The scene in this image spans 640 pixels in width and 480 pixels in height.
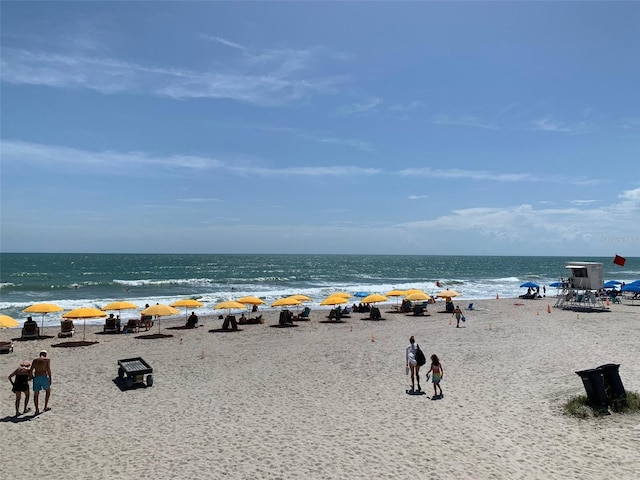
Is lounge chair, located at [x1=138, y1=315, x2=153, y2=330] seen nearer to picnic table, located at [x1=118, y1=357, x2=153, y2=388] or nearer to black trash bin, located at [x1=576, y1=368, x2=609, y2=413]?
picnic table, located at [x1=118, y1=357, x2=153, y2=388]

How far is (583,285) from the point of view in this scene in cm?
2941

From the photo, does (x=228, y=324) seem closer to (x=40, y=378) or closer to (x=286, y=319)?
(x=286, y=319)

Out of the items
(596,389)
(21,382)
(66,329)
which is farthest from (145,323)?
(596,389)

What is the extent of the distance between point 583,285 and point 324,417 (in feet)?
86.2

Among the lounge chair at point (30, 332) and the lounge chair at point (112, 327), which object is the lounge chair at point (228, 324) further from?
the lounge chair at point (30, 332)

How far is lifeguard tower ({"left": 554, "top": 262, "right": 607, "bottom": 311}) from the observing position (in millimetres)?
28859

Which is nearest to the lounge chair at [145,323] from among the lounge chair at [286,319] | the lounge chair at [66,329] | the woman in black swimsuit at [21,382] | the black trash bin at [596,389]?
the lounge chair at [66,329]

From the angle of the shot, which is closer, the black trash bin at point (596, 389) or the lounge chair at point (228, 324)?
the black trash bin at point (596, 389)

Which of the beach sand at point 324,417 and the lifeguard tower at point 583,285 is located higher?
the lifeguard tower at point 583,285

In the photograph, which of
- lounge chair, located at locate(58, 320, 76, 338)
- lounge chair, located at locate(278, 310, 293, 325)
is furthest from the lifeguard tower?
lounge chair, located at locate(58, 320, 76, 338)

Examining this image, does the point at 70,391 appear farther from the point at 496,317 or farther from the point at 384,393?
the point at 496,317

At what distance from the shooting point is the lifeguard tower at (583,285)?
94.7ft

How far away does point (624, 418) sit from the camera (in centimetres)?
887

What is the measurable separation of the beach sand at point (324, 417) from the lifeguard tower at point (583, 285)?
11497 millimetres
